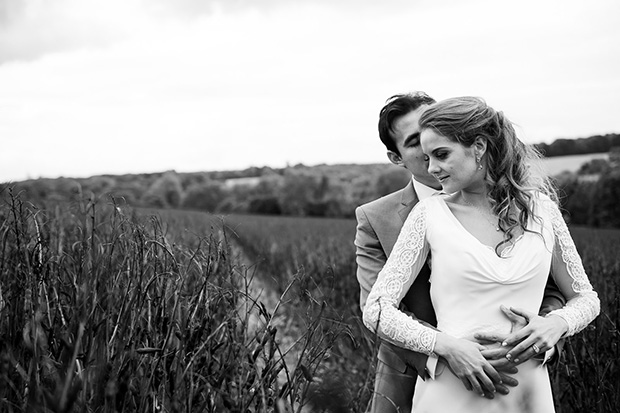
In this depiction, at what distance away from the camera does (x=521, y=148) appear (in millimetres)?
2291

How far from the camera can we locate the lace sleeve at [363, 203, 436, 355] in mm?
2082

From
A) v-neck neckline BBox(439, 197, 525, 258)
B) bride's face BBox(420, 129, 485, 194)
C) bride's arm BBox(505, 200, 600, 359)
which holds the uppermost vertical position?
bride's face BBox(420, 129, 485, 194)

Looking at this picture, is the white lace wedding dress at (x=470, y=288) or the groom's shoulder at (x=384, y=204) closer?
the white lace wedding dress at (x=470, y=288)

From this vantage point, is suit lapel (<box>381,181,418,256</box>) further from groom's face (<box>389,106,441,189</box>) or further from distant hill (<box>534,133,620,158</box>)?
distant hill (<box>534,133,620,158</box>)

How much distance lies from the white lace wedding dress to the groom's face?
530mm

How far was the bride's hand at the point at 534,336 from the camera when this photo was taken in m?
1.99

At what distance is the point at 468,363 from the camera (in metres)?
1.97

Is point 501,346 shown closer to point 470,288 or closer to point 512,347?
point 512,347

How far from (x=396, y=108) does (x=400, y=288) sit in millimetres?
1004

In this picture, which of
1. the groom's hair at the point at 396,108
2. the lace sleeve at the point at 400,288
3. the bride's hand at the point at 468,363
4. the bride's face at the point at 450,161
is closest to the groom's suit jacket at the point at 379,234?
the groom's hair at the point at 396,108

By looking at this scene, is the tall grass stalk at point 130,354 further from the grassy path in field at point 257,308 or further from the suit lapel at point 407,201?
the suit lapel at point 407,201

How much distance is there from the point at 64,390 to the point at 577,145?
50744 millimetres

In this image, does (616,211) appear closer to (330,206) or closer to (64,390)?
(330,206)

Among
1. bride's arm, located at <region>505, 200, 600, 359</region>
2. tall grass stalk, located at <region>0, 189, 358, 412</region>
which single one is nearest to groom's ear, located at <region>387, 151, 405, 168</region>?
bride's arm, located at <region>505, 200, 600, 359</region>
